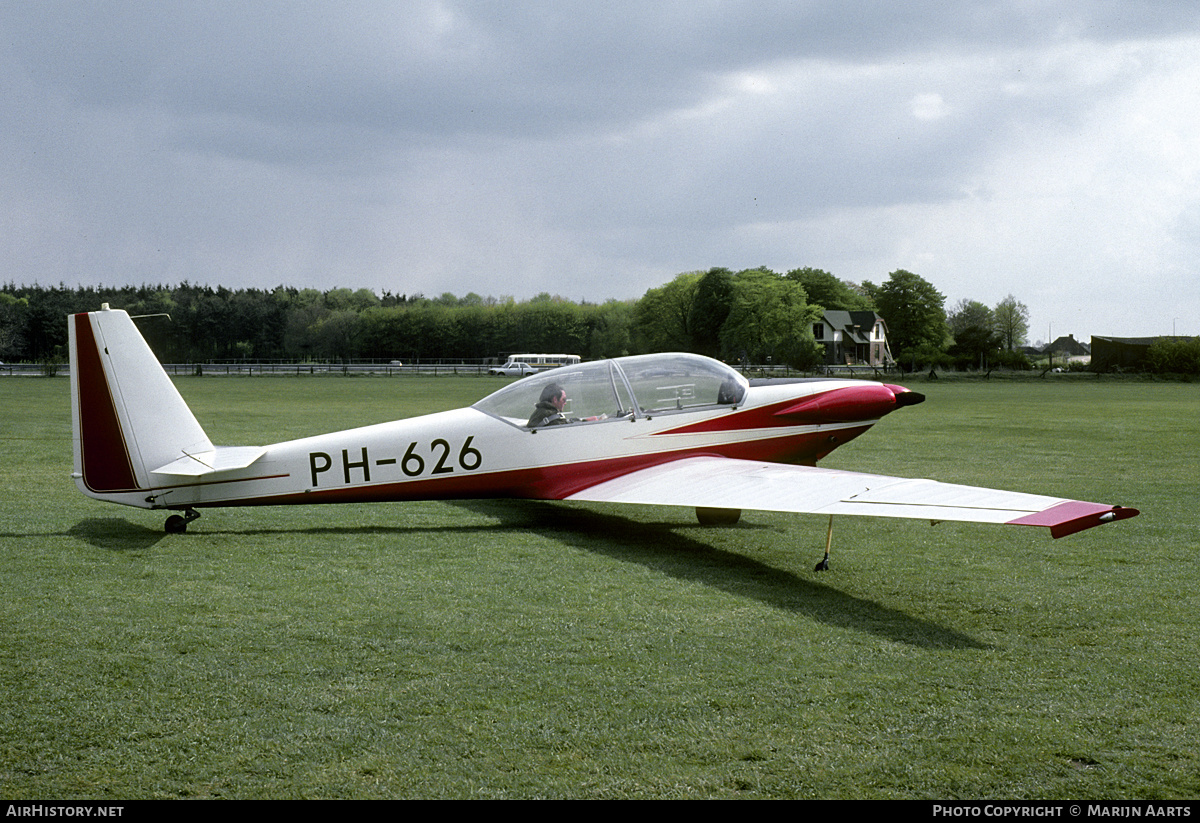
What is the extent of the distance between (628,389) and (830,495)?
2.89 metres

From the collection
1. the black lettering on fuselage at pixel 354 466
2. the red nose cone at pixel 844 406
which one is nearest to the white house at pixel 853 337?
the red nose cone at pixel 844 406

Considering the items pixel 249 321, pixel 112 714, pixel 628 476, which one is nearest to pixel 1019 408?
pixel 628 476

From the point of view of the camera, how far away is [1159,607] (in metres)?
6.25

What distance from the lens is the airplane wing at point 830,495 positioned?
18.7 ft

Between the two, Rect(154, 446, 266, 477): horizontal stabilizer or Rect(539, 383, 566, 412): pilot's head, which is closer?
Rect(154, 446, 266, 477): horizontal stabilizer

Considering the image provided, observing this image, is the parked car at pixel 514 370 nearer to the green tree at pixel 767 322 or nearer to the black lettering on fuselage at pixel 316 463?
the green tree at pixel 767 322

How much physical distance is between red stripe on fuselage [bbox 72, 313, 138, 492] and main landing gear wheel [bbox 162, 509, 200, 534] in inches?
18.7

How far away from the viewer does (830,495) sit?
23.5ft

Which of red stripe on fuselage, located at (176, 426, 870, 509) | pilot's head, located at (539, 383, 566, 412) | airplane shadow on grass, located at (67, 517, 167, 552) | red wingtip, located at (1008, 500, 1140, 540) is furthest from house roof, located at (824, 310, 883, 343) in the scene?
red wingtip, located at (1008, 500, 1140, 540)

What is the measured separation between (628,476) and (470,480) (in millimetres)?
1543

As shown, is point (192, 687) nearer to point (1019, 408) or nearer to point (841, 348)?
point (1019, 408)

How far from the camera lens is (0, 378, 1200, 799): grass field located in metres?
3.71

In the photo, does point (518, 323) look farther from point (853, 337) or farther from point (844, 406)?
point (844, 406)

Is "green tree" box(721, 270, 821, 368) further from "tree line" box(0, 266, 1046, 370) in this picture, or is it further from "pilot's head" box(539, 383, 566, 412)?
"pilot's head" box(539, 383, 566, 412)
